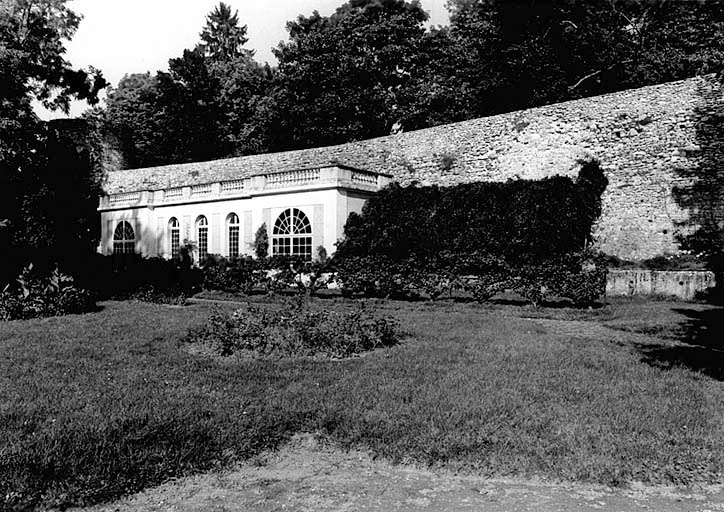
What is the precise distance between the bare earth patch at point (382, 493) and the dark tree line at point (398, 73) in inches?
806

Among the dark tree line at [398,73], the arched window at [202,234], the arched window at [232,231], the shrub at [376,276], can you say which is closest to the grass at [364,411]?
the shrub at [376,276]

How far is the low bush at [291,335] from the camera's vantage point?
838 centimetres

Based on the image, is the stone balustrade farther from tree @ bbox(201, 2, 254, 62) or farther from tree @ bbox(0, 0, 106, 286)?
tree @ bbox(201, 2, 254, 62)

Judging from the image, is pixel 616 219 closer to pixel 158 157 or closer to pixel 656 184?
pixel 656 184

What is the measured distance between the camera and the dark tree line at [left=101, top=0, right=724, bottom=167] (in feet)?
93.4

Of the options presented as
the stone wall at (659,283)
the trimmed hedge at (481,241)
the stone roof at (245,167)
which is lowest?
the stone wall at (659,283)

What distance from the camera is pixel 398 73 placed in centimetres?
3600

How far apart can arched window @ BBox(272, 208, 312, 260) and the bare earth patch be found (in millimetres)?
17435

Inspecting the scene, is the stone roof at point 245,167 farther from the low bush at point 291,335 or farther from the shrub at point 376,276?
the low bush at point 291,335

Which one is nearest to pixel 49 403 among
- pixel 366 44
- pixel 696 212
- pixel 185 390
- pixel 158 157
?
pixel 185 390

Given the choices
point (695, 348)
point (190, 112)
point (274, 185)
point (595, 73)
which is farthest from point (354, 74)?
point (695, 348)

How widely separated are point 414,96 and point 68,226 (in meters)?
23.9

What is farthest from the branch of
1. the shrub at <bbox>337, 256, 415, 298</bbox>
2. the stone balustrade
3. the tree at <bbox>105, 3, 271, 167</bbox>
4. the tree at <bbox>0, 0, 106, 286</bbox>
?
the tree at <bbox>0, 0, 106, 286</bbox>

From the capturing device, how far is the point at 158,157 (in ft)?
143
